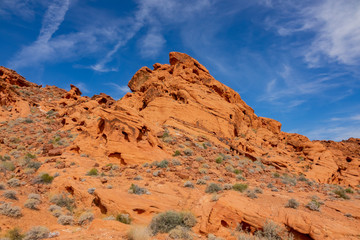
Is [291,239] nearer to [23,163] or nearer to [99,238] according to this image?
[99,238]

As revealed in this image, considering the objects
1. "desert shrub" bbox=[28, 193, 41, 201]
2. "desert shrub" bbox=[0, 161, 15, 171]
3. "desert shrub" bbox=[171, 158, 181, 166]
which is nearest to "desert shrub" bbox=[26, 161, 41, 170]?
"desert shrub" bbox=[0, 161, 15, 171]

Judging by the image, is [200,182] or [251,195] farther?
[200,182]

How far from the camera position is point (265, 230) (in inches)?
240

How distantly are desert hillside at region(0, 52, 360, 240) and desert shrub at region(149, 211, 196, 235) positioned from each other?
34 mm

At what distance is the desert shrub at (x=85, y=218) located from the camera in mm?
7392

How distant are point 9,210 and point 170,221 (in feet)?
18.1

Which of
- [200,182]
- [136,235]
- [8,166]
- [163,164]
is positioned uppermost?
[163,164]

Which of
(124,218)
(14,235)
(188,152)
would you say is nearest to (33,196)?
(14,235)

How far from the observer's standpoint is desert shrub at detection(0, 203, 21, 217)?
21.8 feet

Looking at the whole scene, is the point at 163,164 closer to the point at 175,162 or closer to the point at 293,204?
the point at 175,162

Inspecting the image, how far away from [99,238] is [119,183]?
504 cm

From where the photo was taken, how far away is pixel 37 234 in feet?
18.5

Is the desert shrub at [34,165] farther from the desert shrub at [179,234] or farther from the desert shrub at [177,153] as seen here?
the desert shrub at [179,234]

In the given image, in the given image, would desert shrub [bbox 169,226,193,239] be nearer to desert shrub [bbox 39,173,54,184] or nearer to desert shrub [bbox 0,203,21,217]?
desert shrub [bbox 0,203,21,217]
